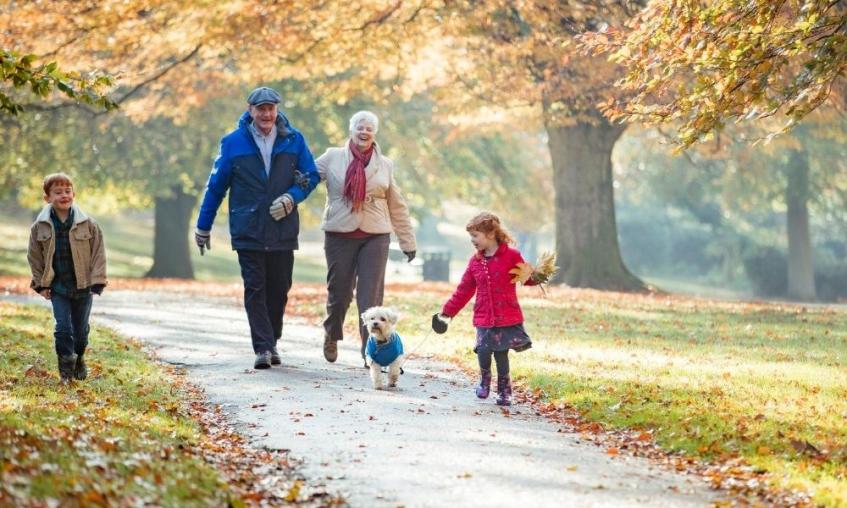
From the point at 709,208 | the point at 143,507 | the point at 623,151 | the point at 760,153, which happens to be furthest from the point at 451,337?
the point at 709,208

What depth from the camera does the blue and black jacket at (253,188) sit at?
10.9 meters

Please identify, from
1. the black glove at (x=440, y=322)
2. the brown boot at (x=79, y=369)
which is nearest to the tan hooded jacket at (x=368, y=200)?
the black glove at (x=440, y=322)

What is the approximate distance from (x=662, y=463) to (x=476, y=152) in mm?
31350

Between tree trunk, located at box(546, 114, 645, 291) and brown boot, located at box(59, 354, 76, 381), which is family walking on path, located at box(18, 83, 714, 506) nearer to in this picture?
brown boot, located at box(59, 354, 76, 381)

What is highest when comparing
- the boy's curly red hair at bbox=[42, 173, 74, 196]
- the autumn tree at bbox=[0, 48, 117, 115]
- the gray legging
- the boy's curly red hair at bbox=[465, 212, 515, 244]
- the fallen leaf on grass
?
A: the autumn tree at bbox=[0, 48, 117, 115]

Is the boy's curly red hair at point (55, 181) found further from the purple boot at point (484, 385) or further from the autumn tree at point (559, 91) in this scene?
the autumn tree at point (559, 91)

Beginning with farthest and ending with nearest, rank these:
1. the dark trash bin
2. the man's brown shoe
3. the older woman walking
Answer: the dark trash bin
the man's brown shoe
the older woman walking

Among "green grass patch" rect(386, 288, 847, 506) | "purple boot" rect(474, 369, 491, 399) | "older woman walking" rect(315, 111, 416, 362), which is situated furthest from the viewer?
"older woman walking" rect(315, 111, 416, 362)

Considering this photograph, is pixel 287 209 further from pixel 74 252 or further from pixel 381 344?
pixel 74 252

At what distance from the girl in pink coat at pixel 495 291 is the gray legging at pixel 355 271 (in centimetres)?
172

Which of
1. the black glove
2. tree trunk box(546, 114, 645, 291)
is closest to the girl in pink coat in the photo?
the black glove

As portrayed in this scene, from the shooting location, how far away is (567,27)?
20.1m

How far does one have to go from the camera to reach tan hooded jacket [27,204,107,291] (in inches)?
389

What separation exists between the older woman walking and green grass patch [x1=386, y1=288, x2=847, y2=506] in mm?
1663
